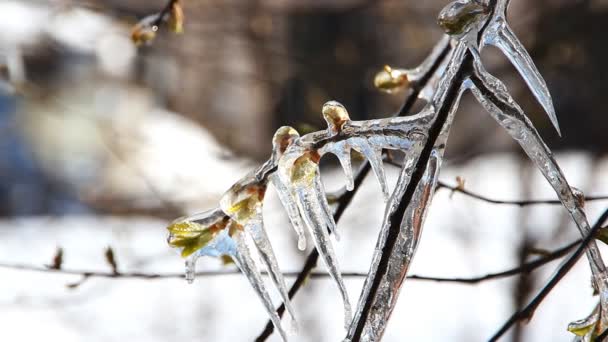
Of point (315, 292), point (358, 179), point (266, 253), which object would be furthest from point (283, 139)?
point (315, 292)

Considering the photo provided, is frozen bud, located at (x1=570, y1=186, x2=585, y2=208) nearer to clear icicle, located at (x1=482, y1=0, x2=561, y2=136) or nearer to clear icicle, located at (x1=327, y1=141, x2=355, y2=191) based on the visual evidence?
clear icicle, located at (x1=482, y1=0, x2=561, y2=136)

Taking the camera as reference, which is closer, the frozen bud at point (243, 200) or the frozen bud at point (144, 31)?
the frozen bud at point (243, 200)

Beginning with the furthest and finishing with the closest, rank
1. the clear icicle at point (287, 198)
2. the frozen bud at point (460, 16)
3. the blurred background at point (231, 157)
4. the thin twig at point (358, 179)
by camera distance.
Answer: the blurred background at point (231, 157)
the thin twig at point (358, 179)
the clear icicle at point (287, 198)
the frozen bud at point (460, 16)

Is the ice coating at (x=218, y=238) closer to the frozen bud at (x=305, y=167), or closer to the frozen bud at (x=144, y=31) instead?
the frozen bud at (x=305, y=167)

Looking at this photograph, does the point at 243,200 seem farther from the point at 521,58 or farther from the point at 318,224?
the point at 521,58

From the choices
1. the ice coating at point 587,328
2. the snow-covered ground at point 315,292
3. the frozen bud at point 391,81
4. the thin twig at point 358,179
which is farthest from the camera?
the snow-covered ground at point 315,292

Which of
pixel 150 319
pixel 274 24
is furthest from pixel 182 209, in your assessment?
pixel 274 24


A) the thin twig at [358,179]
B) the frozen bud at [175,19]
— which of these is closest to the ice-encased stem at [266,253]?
the thin twig at [358,179]

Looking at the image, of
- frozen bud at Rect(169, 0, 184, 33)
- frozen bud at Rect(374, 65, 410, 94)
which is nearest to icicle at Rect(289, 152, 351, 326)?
frozen bud at Rect(374, 65, 410, 94)
